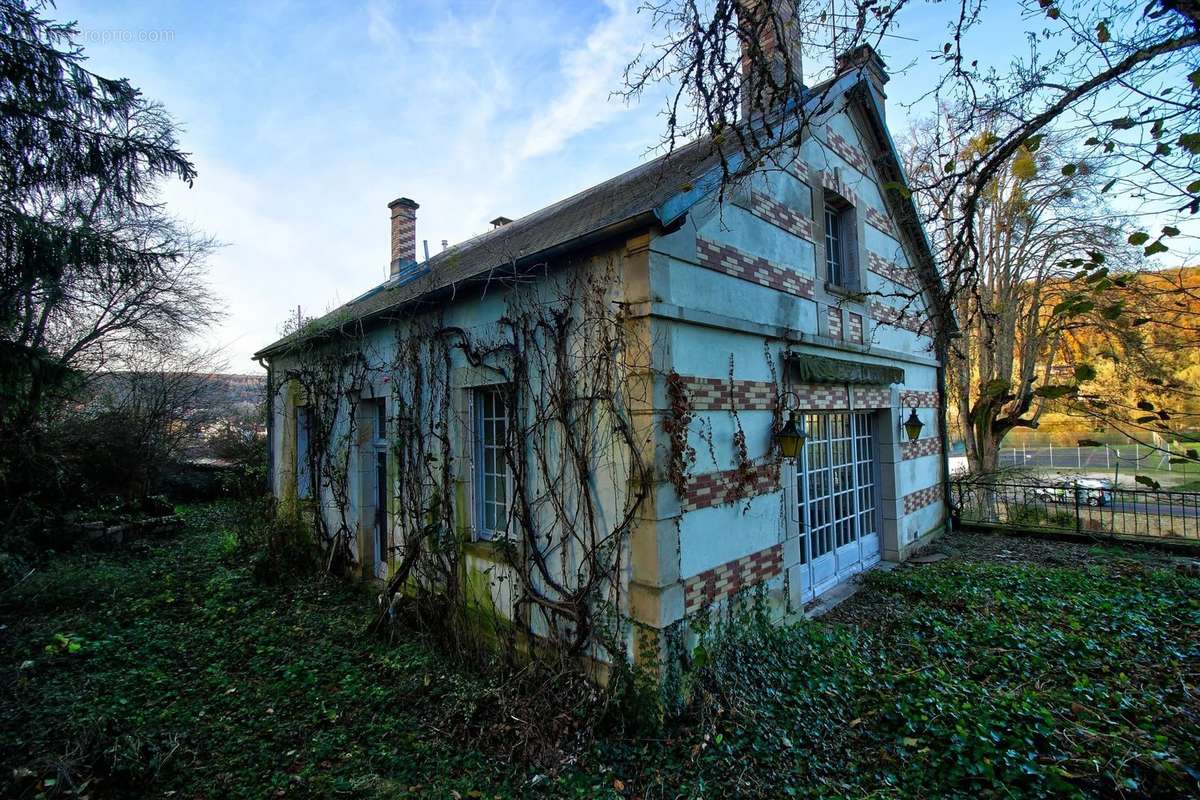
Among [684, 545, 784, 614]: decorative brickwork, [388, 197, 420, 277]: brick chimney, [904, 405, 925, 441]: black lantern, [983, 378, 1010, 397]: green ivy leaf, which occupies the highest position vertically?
[388, 197, 420, 277]: brick chimney

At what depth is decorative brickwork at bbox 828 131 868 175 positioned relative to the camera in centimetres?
796

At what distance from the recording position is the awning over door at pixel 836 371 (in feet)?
21.0

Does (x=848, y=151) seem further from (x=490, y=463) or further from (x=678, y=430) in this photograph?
(x=490, y=463)

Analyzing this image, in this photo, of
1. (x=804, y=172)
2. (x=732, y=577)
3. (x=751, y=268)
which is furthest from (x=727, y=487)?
(x=804, y=172)

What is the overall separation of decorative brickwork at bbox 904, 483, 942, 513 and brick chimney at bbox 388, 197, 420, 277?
1234 centimetres

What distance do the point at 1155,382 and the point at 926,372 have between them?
9268 mm

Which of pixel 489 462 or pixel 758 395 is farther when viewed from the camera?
pixel 489 462

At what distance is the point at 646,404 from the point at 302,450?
8.19 m

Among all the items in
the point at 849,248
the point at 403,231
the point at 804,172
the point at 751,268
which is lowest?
the point at 751,268

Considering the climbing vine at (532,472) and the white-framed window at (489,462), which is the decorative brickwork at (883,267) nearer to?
the climbing vine at (532,472)

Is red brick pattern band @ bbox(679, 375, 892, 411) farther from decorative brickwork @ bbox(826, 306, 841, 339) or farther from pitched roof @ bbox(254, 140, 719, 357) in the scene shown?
pitched roof @ bbox(254, 140, 719, 357)

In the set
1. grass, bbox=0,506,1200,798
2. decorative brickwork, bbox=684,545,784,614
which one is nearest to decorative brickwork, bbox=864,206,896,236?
grass, bbox=0,506,1200,798

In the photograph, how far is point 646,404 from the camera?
474 cm

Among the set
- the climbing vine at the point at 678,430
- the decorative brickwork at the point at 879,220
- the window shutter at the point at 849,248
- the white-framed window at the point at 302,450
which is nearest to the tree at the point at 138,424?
the white-framed window at the point at 302,450
